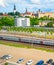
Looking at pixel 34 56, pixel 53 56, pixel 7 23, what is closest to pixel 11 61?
pixel 34 56

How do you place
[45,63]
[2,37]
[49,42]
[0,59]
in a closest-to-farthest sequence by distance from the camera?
[45,63] < [0,59] < [49,42] < [2,37]

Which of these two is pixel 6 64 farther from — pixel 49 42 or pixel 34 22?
pixel 34 22

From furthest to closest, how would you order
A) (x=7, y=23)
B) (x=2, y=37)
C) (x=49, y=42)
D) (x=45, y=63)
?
(x=7, y=23) < (x=2, y=37) < (x=49, y=42) < (x=45, y=63)

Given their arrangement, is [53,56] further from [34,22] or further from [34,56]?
[34,22]

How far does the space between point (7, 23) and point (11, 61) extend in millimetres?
58389

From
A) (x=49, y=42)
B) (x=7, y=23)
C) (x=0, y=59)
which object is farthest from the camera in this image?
(x=7, y=23)

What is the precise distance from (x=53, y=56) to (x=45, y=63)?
12.2ft

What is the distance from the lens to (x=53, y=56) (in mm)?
29062

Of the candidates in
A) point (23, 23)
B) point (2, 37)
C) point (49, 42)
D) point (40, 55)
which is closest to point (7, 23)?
point (23, 23)

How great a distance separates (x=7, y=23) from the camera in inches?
3342

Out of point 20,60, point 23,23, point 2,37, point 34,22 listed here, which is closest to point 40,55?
point 20,60

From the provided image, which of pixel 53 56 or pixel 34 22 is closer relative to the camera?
pixel 53 56

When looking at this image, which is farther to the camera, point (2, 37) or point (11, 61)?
point (2, 37)

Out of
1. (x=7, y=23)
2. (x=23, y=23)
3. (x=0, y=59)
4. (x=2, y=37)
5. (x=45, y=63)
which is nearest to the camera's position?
(x=45, y=63)
